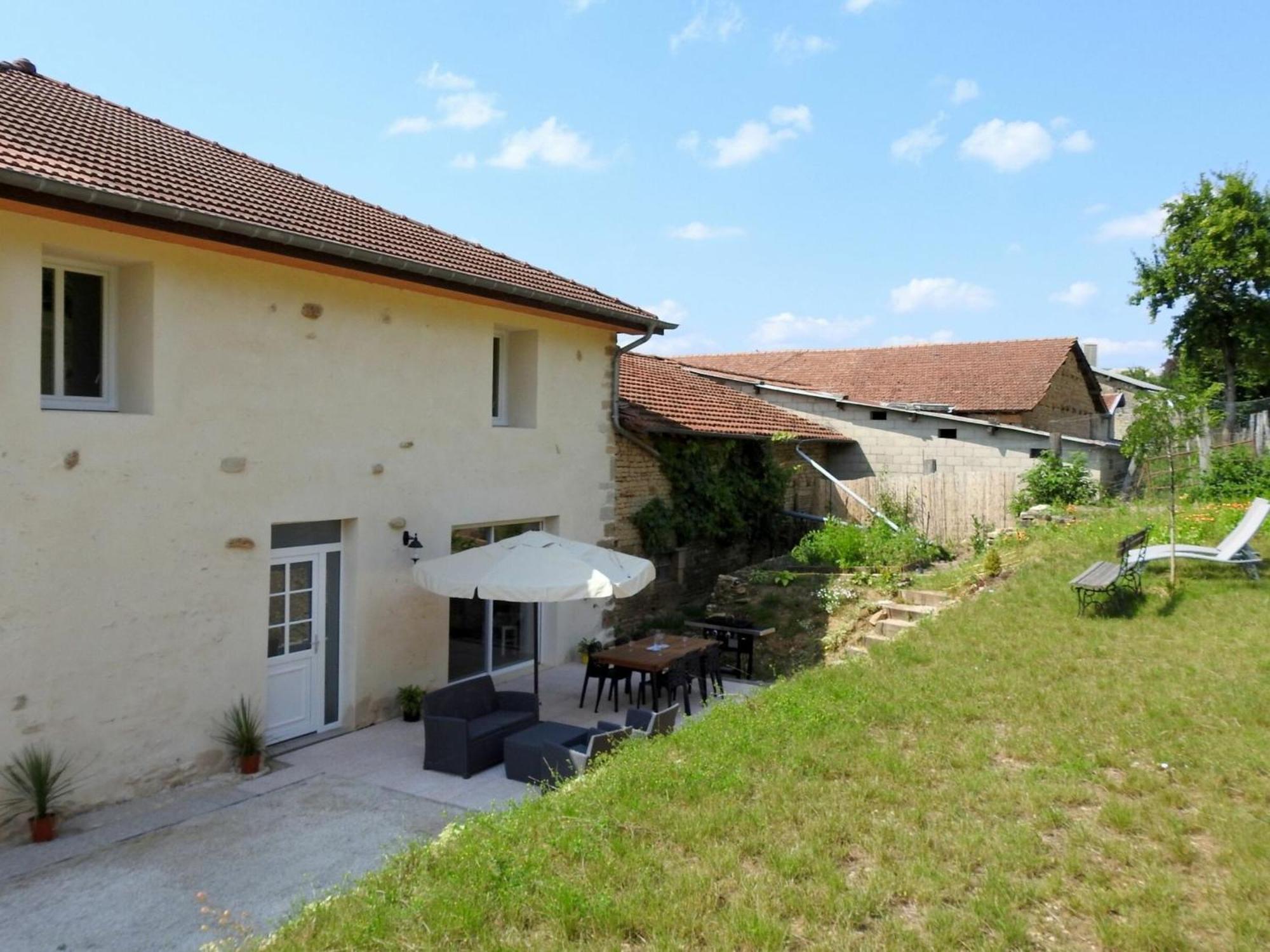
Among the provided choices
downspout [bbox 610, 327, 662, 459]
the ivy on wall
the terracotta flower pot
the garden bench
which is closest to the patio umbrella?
the terracotta flower pot

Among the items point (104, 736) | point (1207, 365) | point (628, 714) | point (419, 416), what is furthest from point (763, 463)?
point (1207, 365)

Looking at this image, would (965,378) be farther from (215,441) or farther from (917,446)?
(215,441)

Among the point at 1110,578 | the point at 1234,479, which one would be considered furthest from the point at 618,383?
the point at 1234,479

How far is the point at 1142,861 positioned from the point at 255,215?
8.09 meters

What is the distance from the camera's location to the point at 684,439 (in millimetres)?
14516

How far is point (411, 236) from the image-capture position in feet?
35.2

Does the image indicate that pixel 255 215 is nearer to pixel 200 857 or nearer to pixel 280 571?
pixel 280 571

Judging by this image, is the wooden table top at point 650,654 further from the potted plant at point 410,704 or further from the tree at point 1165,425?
the tree at point 1165,425

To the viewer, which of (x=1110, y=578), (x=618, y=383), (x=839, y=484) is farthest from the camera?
(x=839, y=484)

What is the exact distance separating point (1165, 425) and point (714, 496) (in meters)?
6.32

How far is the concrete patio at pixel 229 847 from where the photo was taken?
546 centimetres

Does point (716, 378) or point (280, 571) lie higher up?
point (716, 378)

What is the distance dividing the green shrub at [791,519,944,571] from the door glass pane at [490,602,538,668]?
514 cm

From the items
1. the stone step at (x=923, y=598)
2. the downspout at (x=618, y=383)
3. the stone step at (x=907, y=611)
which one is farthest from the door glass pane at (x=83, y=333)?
the stone step at (x=923, y=598)
